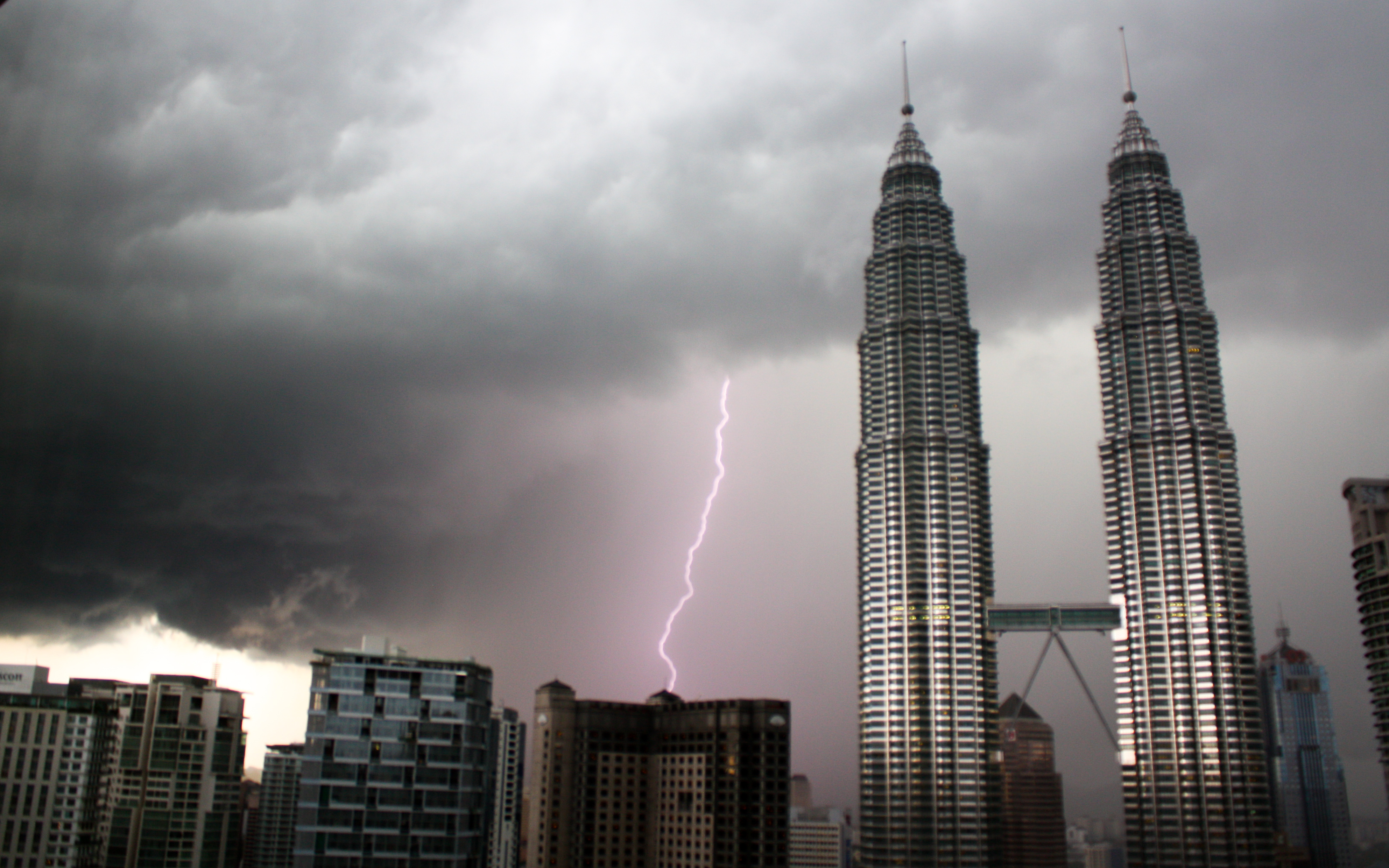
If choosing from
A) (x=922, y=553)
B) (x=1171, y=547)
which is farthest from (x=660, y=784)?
(x=1171, y=547)

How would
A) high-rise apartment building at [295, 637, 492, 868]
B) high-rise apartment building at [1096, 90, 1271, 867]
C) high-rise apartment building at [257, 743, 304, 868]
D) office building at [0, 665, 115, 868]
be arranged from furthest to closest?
high-rise apartment building at [257, 743, 304, 868]
high-rise apartment building at [1096, 90, 1271, 867]
office building at [0, 665, 115, 868]
high-rise apartment building at [295, 637, 492, 868]

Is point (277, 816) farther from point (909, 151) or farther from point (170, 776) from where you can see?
point (909, 151)

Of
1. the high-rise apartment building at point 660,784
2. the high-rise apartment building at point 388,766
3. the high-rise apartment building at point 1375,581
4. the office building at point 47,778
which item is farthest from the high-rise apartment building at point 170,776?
the high-rise apartment building at point 1375,581

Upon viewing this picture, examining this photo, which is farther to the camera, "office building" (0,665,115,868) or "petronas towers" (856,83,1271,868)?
"petronas towers" (856,83,1271,868)

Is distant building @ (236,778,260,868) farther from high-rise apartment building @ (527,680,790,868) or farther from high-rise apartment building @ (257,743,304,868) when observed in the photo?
high-rise apartment building @ (527,680,790,868)

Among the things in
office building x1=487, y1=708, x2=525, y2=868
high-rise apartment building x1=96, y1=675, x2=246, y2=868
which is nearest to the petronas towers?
office building x1=487, y1=708, x2=525, y2=868

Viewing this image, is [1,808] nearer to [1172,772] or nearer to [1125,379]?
[1172,772]

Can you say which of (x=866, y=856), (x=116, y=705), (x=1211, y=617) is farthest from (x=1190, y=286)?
(x=116, y=705)
